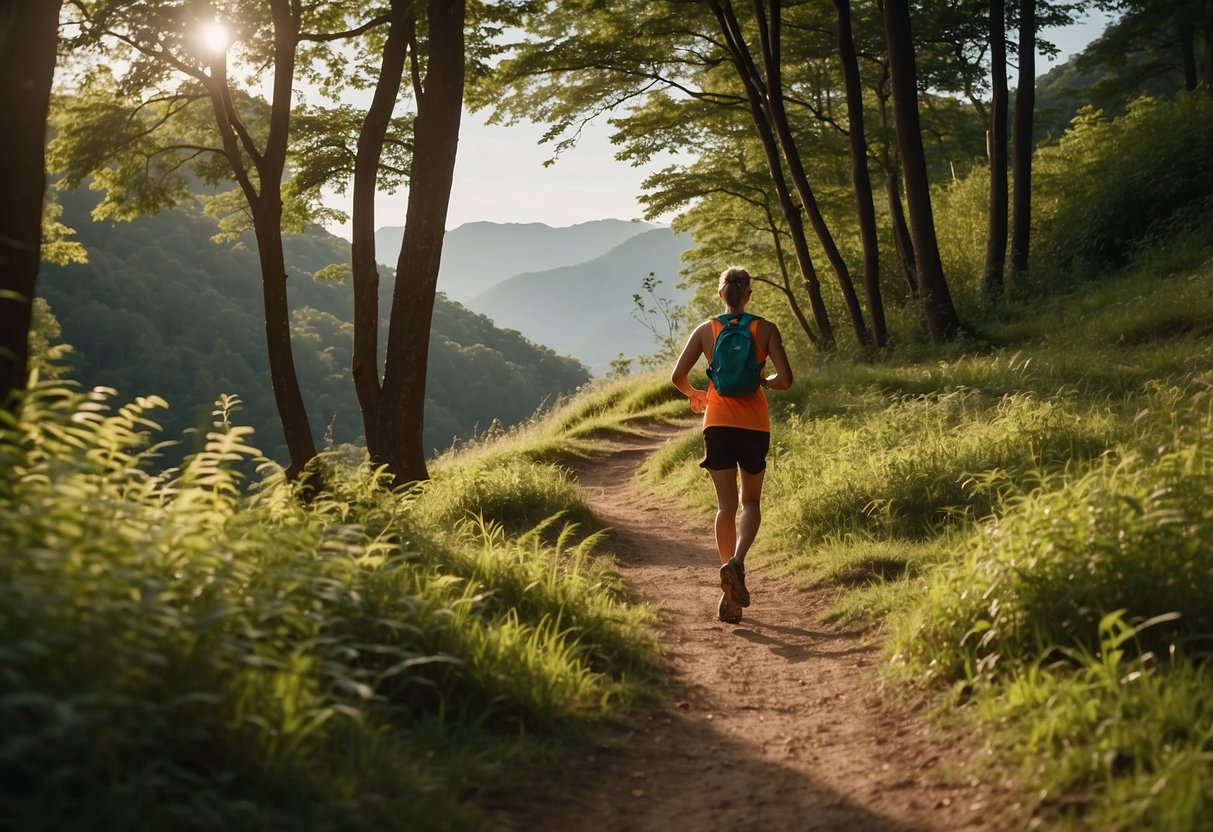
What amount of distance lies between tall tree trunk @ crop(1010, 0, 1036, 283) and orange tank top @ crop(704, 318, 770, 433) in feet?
43.8

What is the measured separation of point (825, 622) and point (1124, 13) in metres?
27.1

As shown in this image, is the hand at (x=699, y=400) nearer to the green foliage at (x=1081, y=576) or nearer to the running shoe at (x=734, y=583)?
the running shoe at (x=734, y=583)

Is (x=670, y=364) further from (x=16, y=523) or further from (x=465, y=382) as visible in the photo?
(x=465, y=382)

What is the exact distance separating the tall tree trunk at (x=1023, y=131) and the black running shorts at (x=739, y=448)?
1344 centimetres

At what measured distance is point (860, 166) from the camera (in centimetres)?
1620

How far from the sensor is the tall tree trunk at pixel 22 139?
196 inches

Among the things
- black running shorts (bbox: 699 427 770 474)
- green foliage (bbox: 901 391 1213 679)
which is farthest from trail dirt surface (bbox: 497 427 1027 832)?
black running shorts (bbox: 699 427 770 474)

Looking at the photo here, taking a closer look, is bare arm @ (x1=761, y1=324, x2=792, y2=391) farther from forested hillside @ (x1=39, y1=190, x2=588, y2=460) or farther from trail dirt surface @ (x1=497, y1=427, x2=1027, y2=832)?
forested hillside @ (x1=39, y1=190, x2=588, y2=460)

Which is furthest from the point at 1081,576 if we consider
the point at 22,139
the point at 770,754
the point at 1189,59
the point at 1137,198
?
the point at 1189,59

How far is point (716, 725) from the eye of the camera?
14.8 feet

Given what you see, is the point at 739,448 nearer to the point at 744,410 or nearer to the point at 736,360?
the point at 744,410

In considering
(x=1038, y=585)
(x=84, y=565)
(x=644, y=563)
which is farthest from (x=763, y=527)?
(x=84, y=565)

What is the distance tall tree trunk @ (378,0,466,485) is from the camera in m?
8.55

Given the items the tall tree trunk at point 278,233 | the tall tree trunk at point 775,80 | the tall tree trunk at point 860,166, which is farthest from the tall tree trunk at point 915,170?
the tall tree trunk at point 278,233
